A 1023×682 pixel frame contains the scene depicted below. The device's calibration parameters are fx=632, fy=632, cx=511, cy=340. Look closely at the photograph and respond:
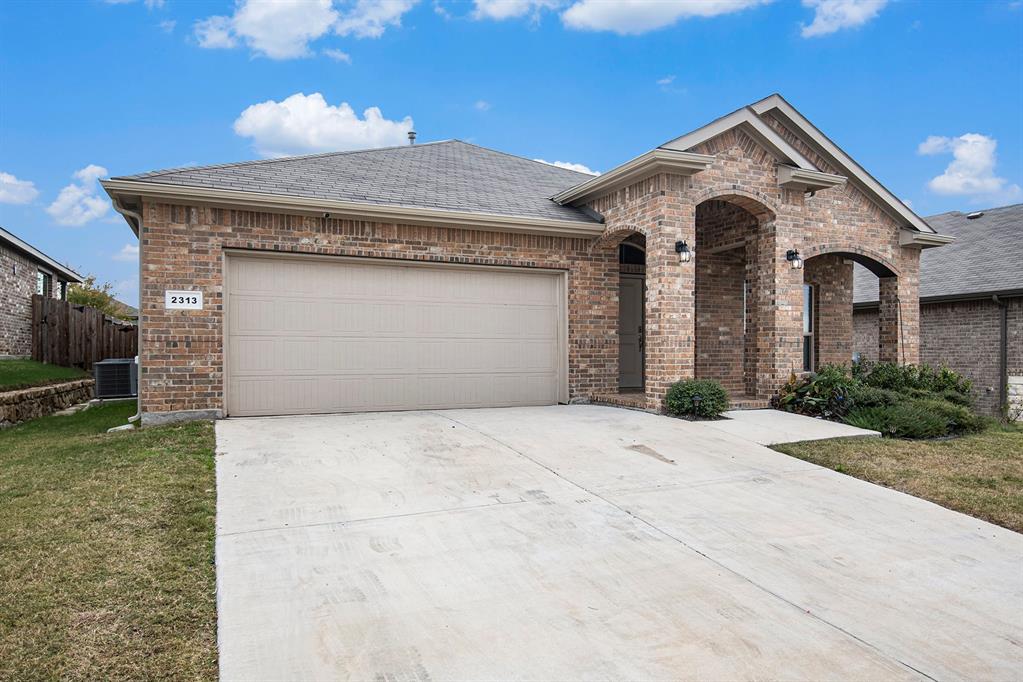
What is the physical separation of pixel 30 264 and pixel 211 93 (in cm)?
864

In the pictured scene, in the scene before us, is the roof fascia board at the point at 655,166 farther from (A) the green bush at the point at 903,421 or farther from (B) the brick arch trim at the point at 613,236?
(A) the green bush at the point at 903,421

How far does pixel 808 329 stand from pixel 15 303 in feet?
72.5

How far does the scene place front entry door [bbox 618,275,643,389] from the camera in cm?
1228

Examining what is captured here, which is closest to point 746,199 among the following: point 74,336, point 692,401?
point 692,401

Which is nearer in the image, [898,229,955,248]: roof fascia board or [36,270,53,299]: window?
[898,229,955,248]: roof fascia board

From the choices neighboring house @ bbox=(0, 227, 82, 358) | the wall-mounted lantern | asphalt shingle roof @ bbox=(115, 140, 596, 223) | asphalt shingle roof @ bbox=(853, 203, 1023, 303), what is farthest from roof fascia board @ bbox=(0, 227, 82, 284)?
asphalt shingle roof @ bbox=(853, 203, 1023, 303)

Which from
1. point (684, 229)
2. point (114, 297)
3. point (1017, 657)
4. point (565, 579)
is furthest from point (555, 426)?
point (114, 297)

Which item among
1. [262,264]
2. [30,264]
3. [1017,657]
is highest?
[30,264]

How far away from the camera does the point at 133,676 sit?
256 centimetres

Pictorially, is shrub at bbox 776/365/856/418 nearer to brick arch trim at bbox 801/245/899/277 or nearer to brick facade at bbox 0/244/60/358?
brick arch trim at bbox 801/245/899/277

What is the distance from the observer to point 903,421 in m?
8.19

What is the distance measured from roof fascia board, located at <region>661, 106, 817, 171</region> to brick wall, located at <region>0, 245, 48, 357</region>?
18874 mm

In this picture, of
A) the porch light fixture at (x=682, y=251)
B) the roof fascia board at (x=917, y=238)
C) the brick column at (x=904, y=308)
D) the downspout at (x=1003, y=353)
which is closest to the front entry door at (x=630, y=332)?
the porch light fixture at (x=682, y=251)

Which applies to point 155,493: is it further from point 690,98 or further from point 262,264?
point 690,98
